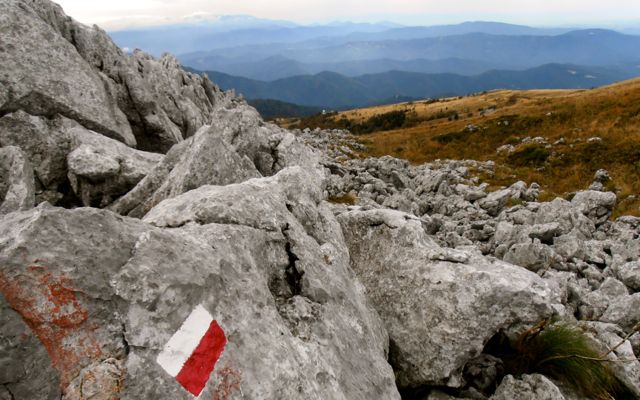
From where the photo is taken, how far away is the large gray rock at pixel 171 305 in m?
4.92

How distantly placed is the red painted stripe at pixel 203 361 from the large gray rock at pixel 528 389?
5599 mm

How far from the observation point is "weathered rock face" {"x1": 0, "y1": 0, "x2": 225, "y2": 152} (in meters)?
14.5

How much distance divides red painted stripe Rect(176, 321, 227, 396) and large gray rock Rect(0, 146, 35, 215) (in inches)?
272

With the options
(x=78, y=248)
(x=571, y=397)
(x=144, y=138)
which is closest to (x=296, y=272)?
(x=78, y=248)

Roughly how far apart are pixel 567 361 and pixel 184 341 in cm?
745

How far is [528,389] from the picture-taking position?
26.2 feet

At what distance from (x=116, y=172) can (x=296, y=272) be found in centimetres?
769

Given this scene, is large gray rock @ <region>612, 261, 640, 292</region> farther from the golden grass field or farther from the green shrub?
the green shrub

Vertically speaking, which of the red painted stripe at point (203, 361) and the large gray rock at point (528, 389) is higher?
the red painted stripe at point (203, 361)

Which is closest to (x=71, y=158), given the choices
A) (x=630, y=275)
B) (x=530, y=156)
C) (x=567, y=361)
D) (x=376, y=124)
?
(x=567, y=361)

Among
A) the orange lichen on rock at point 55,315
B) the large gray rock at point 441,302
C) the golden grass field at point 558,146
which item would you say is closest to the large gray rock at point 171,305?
the orange lichen on rock at point 55,315

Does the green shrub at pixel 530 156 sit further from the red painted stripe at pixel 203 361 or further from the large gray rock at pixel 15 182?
the red painted stripe at pixel 203 361

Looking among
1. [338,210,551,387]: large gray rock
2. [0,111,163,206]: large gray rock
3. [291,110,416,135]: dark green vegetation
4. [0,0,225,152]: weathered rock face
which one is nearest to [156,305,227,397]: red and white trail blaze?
[338,210,551,387]: large gray rock

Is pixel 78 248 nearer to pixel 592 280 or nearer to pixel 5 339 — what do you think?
pixel 5 339
